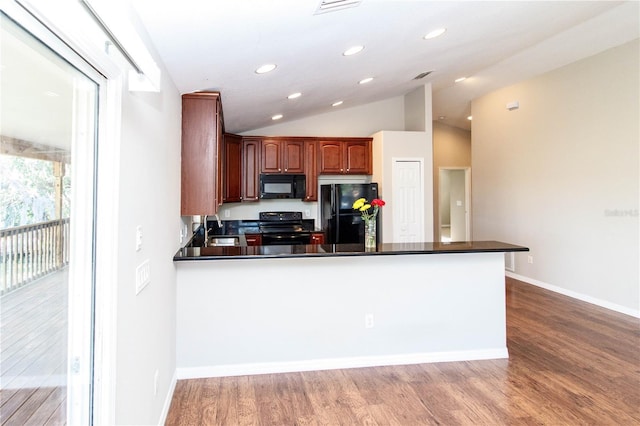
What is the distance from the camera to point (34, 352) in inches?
40.4

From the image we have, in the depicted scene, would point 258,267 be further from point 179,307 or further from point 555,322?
point 555,322

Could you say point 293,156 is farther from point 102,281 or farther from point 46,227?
point 46,227

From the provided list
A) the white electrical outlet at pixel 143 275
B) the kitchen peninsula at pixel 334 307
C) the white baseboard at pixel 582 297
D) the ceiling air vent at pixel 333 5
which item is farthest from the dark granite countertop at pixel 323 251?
the white baseboard at pixel 582 297

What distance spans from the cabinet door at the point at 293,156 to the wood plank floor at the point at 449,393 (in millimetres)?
3416

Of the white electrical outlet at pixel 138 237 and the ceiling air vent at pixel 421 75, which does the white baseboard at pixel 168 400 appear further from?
the ceiling air vent at pixel 421 75

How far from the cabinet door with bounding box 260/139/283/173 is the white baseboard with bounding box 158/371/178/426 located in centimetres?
342

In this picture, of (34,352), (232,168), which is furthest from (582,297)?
(34,352)

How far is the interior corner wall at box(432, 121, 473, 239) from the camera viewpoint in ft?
27.9

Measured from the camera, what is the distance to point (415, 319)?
9.81 feet

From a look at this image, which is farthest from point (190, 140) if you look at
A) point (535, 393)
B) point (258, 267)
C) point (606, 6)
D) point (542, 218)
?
point (542, 218)

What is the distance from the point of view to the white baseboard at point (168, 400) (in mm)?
2150

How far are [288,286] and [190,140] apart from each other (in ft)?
4.35

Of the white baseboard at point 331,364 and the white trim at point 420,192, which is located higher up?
the white trim at point 420,192

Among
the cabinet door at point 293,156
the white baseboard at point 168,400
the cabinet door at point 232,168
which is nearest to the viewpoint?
the white baseboard at point 168,400
